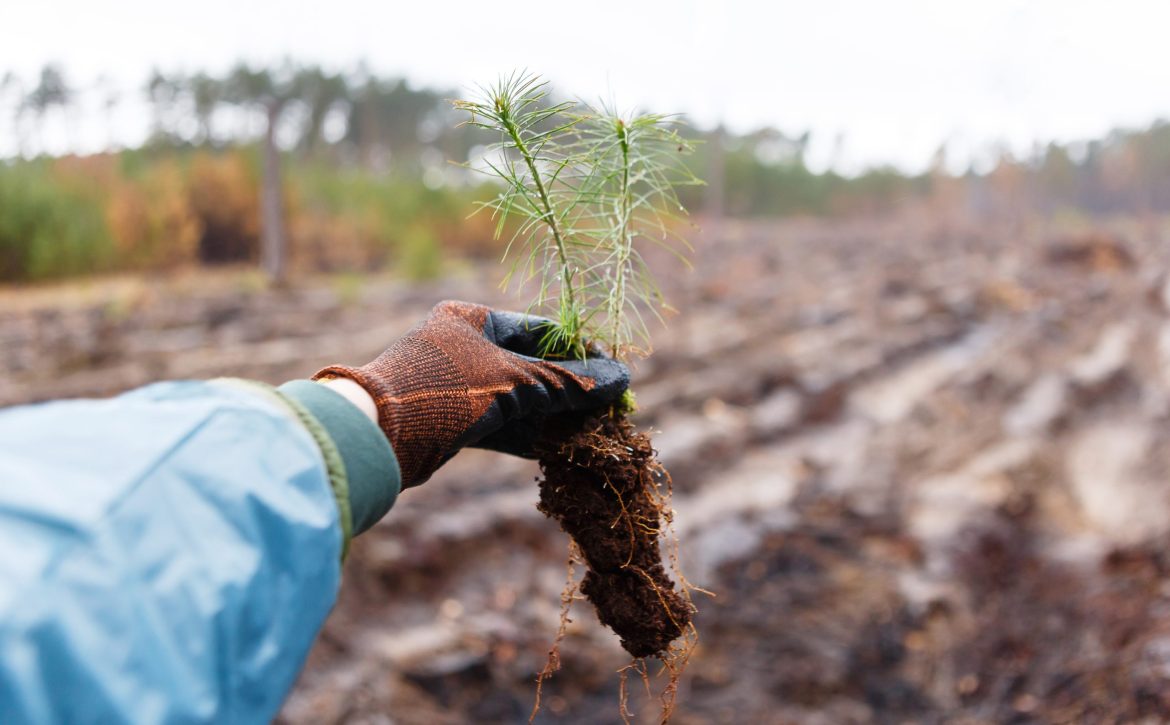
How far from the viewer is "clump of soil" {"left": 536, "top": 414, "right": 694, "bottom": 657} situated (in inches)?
66.5

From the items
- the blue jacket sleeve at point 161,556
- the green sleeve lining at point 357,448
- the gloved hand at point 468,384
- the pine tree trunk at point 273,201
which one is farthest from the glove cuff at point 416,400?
the pine tree trunk at point 273,201

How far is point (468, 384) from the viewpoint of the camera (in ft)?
4.90

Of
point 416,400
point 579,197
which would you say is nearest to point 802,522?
point 579,197

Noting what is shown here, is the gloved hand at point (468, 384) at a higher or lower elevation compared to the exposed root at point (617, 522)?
higher

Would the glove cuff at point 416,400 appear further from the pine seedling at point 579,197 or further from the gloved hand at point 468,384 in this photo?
the pine seedling at point 579,197

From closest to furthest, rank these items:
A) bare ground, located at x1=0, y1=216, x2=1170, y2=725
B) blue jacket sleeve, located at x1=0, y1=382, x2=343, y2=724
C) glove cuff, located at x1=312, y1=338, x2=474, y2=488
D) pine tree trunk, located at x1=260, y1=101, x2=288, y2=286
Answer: blue jacket sleeve, located at x1=0, y1=382, x2=343, y2=724
glove cuff, located at x1=312, y1=338, x2=474, y2=488
bare ground, located at x1=0, y1=216, x2=1170, y2=725
pine tree trunk, located at x1=260, y1=101, x2=288, y2=286

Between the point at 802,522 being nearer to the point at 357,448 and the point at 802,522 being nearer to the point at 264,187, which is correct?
the point at 357,448

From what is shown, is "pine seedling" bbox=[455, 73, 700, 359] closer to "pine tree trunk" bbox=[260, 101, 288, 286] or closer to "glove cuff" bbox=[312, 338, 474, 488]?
"glove cuff" bbox=[312, 338, 474, 488]

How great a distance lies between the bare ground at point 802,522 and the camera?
3.43 m

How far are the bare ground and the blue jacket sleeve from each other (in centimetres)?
253

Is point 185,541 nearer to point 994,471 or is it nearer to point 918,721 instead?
point 918,721

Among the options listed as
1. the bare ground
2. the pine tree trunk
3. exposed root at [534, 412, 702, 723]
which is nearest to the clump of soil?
exposed root at [534, 412, 702, 723]

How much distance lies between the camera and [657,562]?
1.76 m

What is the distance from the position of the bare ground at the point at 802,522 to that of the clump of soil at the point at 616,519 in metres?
1.90
